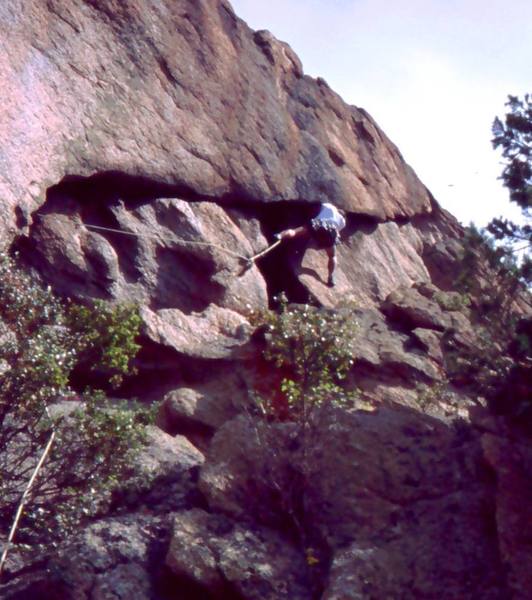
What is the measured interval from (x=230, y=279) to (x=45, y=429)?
23.5 feet

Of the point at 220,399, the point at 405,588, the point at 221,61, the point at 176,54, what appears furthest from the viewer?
the point at 221,61

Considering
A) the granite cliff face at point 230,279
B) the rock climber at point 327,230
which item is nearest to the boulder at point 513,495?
the granite cliff face at point 230,279

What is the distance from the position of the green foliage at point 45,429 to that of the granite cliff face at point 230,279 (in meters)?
0.32

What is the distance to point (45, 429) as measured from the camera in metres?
8.41

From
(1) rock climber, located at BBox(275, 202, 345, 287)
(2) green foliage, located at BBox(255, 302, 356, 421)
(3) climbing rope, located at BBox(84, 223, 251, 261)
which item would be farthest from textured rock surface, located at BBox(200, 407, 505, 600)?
(1) rock climber, located at BBox(275, 202, 345, 287)

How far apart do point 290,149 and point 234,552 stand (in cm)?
1056

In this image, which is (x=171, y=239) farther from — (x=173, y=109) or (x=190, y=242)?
(x=173, y=109)

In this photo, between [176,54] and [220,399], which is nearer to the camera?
[220,399]

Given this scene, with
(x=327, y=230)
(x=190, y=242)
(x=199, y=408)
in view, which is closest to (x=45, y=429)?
(x=199, y=408)

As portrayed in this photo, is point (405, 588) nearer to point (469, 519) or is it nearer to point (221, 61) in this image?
point (469, 519)

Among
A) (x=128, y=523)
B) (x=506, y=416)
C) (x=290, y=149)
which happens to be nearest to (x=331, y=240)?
(x=290, y=149)

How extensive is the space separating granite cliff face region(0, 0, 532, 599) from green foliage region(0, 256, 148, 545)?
32 centimetres

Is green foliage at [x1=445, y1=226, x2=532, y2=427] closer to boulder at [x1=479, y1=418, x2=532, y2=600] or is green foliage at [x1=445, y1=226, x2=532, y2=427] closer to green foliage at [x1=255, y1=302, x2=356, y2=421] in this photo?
boulder at [x1=479, y1=418, x2=532, y2=600]

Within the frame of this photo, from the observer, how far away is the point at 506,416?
9281 millimetres
